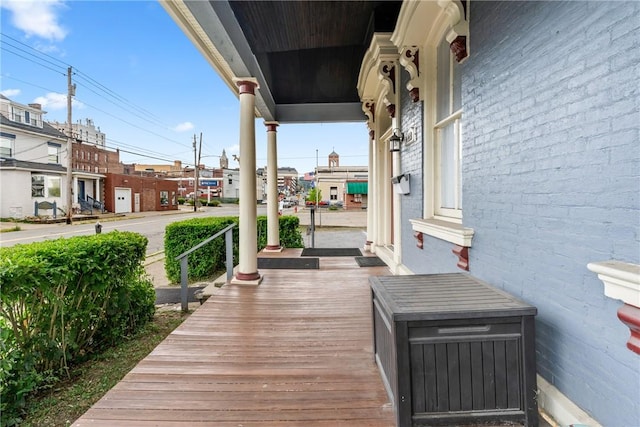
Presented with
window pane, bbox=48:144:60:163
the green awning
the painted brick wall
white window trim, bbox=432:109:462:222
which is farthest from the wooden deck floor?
the green awning

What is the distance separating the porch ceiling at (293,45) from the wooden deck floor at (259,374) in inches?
104

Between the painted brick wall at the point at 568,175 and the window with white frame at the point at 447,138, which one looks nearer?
the painted brick wall at the point at 568,175

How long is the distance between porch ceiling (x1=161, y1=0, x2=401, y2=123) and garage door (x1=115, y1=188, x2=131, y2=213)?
25546 mm

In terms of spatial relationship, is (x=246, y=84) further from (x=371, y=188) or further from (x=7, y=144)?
(x=7, y=144)

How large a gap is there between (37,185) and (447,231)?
83.7ft

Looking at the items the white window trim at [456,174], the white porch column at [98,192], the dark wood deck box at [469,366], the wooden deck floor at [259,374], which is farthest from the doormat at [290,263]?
the white porch column at [98,192]

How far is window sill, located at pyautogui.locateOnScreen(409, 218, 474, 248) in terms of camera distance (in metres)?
2.09

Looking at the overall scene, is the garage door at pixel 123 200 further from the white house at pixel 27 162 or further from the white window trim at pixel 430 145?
the white window trim at pixel 430 145

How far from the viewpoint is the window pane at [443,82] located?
2729 millimetres

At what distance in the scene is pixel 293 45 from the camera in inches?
183

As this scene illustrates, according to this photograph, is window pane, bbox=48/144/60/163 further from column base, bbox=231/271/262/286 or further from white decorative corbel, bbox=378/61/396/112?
white decorative corbel, bbox=378/61/396/112

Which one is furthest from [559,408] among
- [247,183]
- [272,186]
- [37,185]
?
[37,185]

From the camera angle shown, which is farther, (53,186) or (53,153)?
(53,153)

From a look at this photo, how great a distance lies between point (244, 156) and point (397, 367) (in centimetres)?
320
